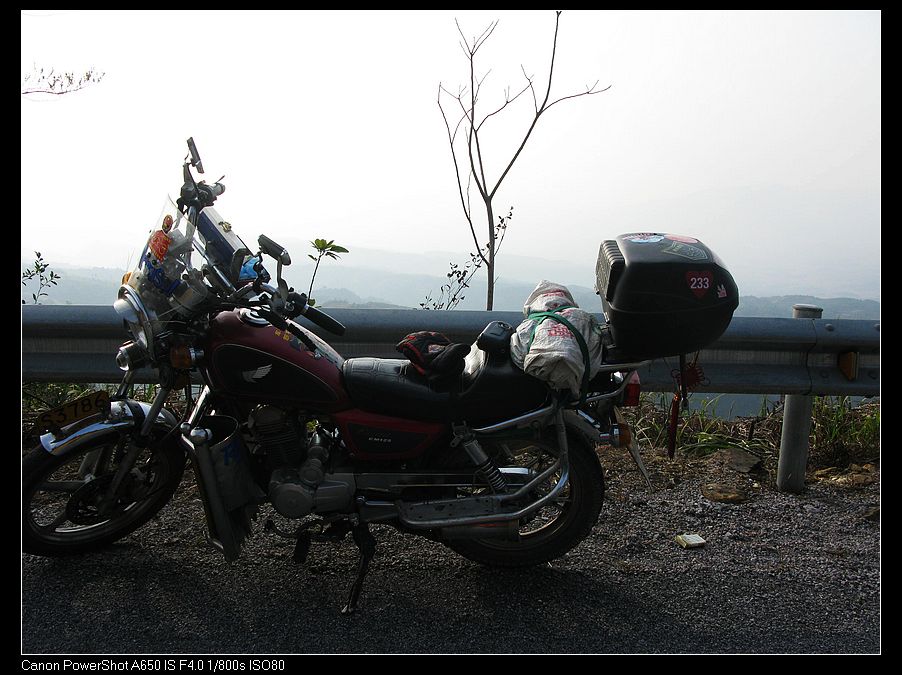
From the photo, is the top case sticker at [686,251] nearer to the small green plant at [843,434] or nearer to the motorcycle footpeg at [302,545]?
the motorcycle footpeg at [302,545]

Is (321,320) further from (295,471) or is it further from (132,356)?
(132,356)

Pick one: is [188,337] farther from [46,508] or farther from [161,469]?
[46,508]

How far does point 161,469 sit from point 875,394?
3.58 meters

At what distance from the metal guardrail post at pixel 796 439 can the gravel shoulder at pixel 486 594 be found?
0.28 metres

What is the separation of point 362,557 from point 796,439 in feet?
7.93

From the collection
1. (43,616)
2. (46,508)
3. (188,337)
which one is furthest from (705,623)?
(46,508)

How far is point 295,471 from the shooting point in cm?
310

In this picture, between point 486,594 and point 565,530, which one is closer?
point 486,594

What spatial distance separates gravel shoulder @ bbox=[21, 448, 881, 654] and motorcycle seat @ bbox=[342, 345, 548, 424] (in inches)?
28.9

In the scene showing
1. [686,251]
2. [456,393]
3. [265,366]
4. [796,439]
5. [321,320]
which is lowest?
[796,439]

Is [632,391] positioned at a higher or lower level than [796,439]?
higher

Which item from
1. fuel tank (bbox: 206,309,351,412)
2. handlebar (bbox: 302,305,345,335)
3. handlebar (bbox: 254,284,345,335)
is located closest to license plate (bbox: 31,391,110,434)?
fuel tank (bbox: 206,309,351,412)

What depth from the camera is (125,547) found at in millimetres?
3367

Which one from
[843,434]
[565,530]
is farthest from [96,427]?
[843,434]
